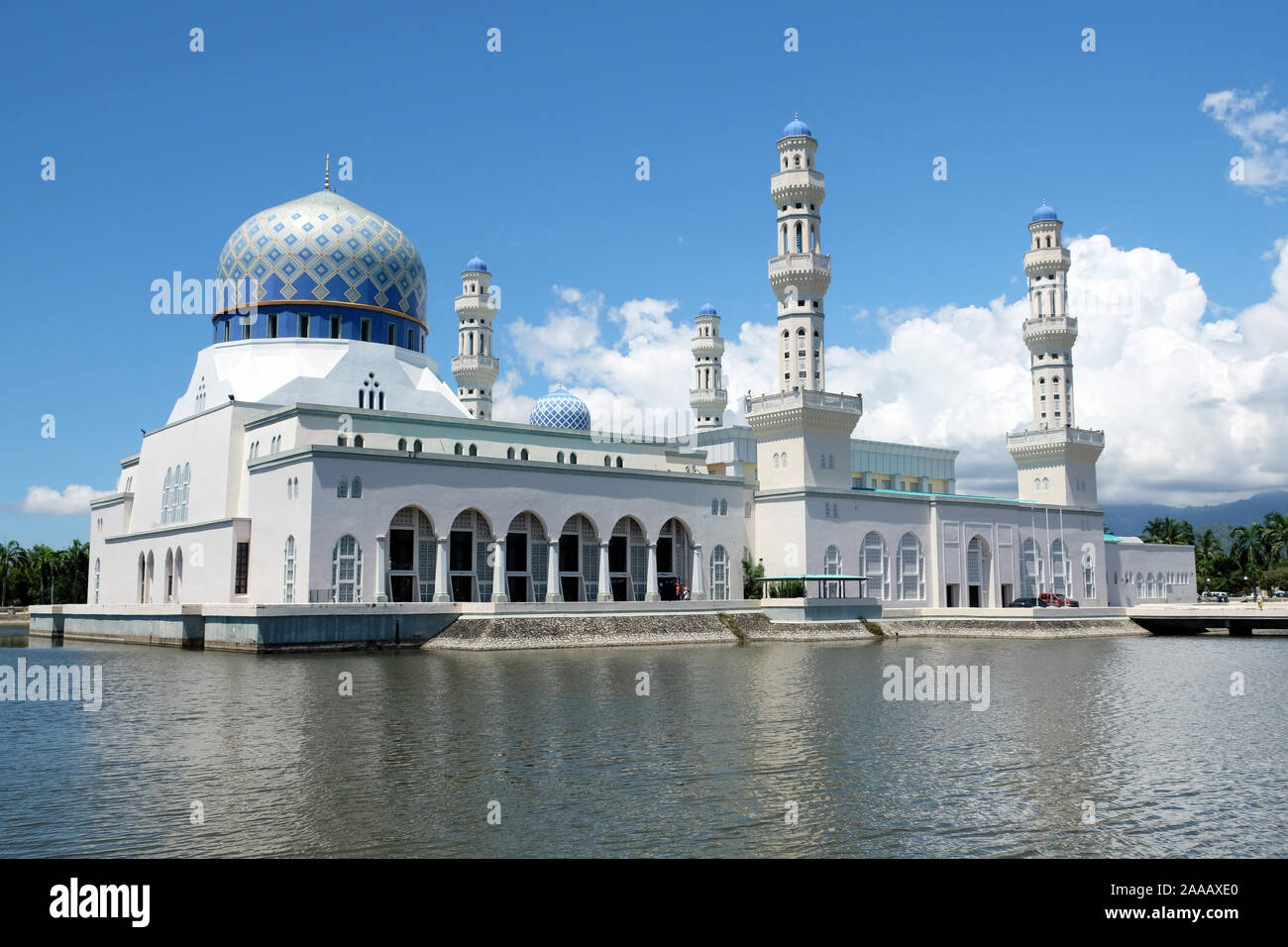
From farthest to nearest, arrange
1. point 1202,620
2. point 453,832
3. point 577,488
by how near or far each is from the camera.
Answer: point 1202,620
point 577,488
point 453,832

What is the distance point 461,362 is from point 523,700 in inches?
1829

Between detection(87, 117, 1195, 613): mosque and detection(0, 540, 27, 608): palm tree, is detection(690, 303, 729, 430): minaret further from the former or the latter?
detection(0, 540, 27, 608): palm tree

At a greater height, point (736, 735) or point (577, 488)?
point (577, 488)

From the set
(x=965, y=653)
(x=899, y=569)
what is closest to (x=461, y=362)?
(x=899, y=569)

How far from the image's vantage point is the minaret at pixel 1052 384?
66.7m

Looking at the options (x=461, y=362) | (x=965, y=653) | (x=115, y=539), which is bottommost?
(x=965, y=653)

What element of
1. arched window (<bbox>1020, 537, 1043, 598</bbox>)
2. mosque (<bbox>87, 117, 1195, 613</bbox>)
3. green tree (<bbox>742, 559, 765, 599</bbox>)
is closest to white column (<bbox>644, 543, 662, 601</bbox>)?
mosque (<bbox>87, 117, 1195, 613</bbox>)

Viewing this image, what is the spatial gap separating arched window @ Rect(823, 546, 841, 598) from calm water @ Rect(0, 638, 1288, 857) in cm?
2663

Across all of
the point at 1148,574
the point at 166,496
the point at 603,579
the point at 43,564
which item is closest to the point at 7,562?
the point at 43,564

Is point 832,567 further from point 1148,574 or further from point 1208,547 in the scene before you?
point 1208,547

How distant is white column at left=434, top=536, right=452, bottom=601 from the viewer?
4544 cm
